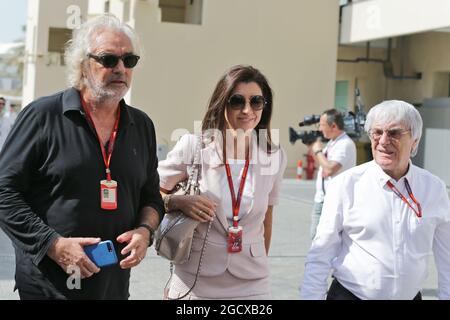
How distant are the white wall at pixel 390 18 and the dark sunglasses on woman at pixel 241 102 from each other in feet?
48.9

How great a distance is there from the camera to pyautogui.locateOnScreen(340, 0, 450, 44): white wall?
696 inches

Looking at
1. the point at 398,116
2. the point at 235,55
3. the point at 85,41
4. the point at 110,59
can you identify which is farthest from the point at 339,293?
the point at 235,55

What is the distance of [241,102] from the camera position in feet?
11.4

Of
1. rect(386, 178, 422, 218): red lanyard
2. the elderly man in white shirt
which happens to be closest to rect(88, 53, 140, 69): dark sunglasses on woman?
the elderly man in white shirt

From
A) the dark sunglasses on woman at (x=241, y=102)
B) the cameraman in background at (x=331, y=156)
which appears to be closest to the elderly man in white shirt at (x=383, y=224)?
the dark sunglasses on woman at (x=241, y=102)

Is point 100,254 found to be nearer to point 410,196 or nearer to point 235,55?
point 410,196

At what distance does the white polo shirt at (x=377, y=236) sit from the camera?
9.86 feet

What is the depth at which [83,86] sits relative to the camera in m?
3.03

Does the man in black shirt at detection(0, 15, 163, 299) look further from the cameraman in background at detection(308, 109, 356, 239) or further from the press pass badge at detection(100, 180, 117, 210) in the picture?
the cameraman in background at detection(308, 109, 356, 239)

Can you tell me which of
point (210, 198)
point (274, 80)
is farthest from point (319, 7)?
point (210, 198)

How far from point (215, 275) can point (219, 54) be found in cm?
1977

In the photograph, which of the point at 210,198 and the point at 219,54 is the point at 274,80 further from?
the point at 210,198

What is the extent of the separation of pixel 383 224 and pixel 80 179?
4.31 feet

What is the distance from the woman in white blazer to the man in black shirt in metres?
0.40
